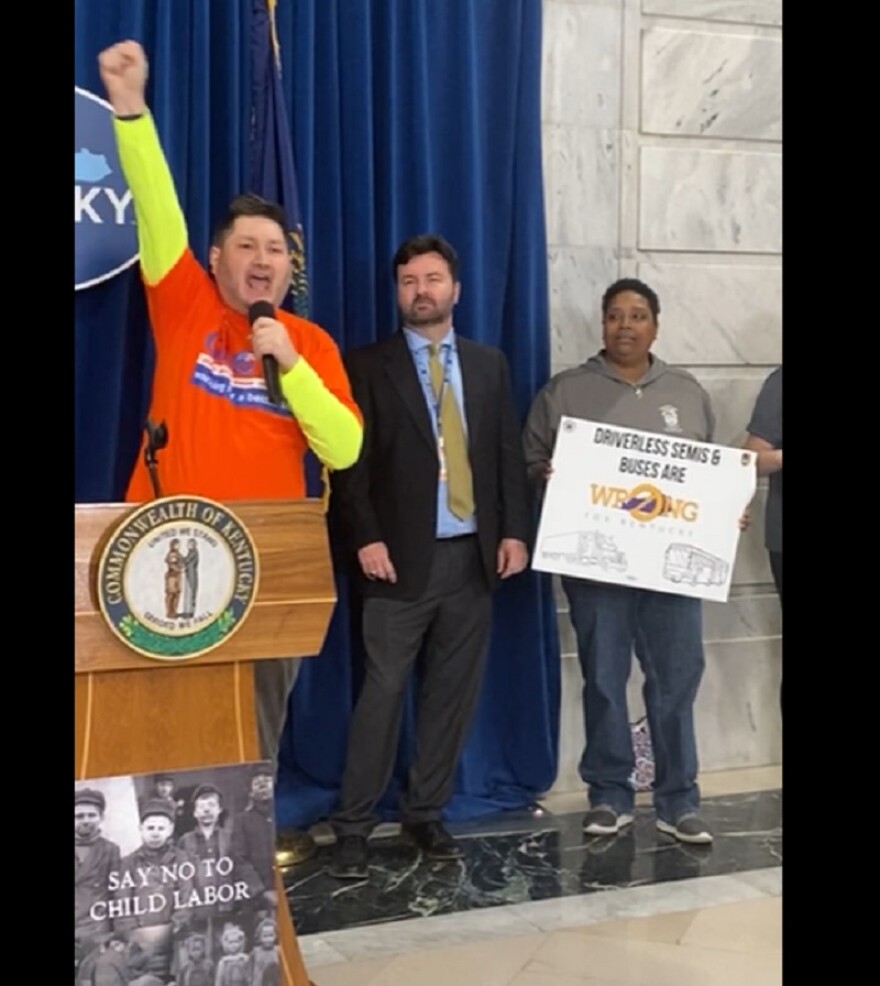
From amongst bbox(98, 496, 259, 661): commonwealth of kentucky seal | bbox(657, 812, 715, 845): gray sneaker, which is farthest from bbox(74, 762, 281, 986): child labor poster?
bbox(657, 812, 715, 845): gray sneaker

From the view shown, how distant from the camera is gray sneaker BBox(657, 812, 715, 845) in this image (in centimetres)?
340

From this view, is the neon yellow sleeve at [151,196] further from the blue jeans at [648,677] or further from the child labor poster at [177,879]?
the blue jeans at [648,677]

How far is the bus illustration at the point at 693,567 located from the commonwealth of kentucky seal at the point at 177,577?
1595 mm

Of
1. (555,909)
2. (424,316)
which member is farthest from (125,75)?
(555,909)

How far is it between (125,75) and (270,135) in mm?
833

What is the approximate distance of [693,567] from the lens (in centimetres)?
335

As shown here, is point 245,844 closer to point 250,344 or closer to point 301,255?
point 250,344

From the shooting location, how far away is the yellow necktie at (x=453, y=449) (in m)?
3.29

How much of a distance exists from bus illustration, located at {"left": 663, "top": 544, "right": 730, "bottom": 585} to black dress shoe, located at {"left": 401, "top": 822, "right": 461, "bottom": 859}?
858mm

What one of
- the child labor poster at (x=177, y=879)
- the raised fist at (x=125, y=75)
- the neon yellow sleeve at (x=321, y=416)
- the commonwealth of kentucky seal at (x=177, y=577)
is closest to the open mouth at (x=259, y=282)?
the neon yellow sleeve at (x=321, y=416)
